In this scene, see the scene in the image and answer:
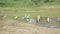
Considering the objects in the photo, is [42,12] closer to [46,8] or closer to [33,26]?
[46,8]

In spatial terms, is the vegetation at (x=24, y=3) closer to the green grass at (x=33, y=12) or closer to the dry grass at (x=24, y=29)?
the green grass at (x=33, y=12)

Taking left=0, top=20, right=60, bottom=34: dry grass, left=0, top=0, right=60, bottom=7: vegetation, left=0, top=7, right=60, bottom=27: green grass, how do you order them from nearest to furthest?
1. left=0, top=20, right=60, bottom=34: dry grass
2. left=0, top=7, right=60, bottom=27: green grass
3. left=0, top=0, right=60, bottom=7: vegetation

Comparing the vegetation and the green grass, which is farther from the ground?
the vegetation

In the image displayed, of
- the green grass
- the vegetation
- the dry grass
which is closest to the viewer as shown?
the dry grass

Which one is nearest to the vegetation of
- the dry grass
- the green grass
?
the green grass

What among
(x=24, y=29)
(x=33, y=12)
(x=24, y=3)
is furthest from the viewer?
(x=24, y=3)

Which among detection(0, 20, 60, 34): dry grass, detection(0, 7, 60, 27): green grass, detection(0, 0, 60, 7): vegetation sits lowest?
detection(0, 20, 60, 34): dry grass

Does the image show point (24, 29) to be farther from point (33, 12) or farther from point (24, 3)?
point (24, 3)

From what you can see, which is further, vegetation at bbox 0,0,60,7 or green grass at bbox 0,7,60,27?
vegetation at bbox 0,0,60,7

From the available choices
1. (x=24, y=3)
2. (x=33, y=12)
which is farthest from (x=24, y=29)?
(x=24, y=3)

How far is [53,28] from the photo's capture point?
834cm

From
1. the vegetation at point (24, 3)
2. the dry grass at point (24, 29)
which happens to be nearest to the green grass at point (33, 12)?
the vegetation at point (24, 3)

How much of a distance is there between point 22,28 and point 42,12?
2.76m

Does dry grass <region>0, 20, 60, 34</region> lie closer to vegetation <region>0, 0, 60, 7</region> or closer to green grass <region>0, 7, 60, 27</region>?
green grass <region>0, 7, 60, 27</region>
